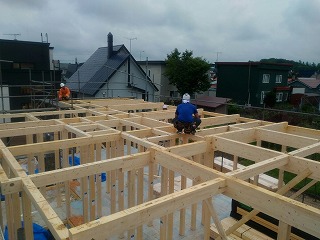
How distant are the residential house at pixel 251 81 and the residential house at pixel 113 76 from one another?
9.27 metres

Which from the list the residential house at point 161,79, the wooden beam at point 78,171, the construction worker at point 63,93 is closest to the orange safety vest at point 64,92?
the construction worker at point 63,93

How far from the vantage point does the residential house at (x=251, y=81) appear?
27.1 metres

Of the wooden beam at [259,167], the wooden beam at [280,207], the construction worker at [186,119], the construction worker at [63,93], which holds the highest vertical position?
the construction worker at [63,93]

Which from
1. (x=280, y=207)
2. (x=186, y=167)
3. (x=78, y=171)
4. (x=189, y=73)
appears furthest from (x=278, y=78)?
(x=78, y=171)

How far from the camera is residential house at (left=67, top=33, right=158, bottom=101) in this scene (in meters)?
21.8

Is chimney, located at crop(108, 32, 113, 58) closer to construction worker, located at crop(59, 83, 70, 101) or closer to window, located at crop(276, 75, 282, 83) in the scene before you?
construction worker, located at crop(59, 83, 70, 101)

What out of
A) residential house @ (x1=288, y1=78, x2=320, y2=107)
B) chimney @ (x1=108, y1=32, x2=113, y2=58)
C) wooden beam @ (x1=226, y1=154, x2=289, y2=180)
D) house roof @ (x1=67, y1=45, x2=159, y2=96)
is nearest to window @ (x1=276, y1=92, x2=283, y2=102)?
residential house @ (x1=288, y1=78, x2=320, y2=107)

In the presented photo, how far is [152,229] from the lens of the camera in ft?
19.8

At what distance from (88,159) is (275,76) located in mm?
27112

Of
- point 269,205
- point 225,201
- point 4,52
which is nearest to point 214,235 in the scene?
point 225,201

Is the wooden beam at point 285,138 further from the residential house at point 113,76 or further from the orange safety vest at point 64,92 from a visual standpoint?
the residential house at point 113,76

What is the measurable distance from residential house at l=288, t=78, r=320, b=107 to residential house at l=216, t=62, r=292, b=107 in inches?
41.6

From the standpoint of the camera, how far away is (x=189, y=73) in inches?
1127

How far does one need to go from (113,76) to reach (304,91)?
2475cm
